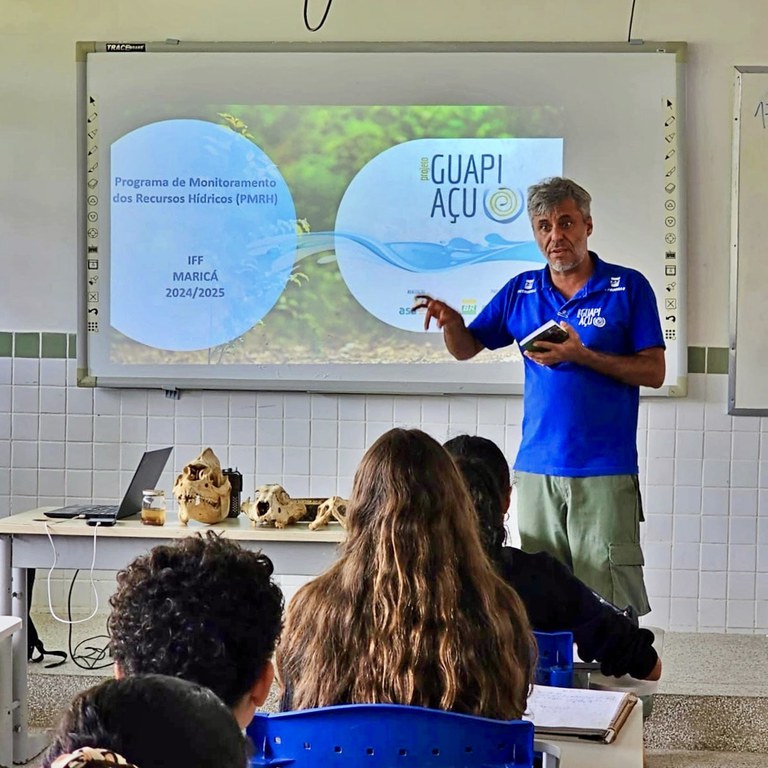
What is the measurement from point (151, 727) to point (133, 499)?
289 cm

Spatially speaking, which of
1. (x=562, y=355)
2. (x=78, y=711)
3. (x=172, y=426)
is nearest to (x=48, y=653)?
(x=172, y=426)

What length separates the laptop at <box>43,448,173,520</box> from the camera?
3.46 m

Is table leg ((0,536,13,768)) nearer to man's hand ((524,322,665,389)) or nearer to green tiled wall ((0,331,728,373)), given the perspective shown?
man's hand ((524,322,665,389))

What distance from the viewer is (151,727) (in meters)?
0.72

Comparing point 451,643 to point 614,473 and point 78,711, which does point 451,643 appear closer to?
point 78,711

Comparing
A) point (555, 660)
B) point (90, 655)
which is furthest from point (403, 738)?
point (90, 655)

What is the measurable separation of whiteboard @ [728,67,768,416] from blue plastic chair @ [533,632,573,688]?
296cm

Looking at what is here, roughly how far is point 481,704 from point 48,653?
10.6 feet

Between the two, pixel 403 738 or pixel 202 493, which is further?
pixel 202 493

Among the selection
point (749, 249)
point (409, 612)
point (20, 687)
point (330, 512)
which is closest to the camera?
point (409, 612)

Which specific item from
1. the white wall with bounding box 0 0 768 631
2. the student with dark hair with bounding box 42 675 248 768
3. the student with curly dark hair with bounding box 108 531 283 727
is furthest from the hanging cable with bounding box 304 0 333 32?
the student with dark hair with bounding box 42 675 248 768

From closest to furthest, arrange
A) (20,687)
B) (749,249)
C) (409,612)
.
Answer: (409,612) < (20,687) < (749,249)

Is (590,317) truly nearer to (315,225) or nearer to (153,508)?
(153,508)

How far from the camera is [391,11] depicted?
15.7 feet
